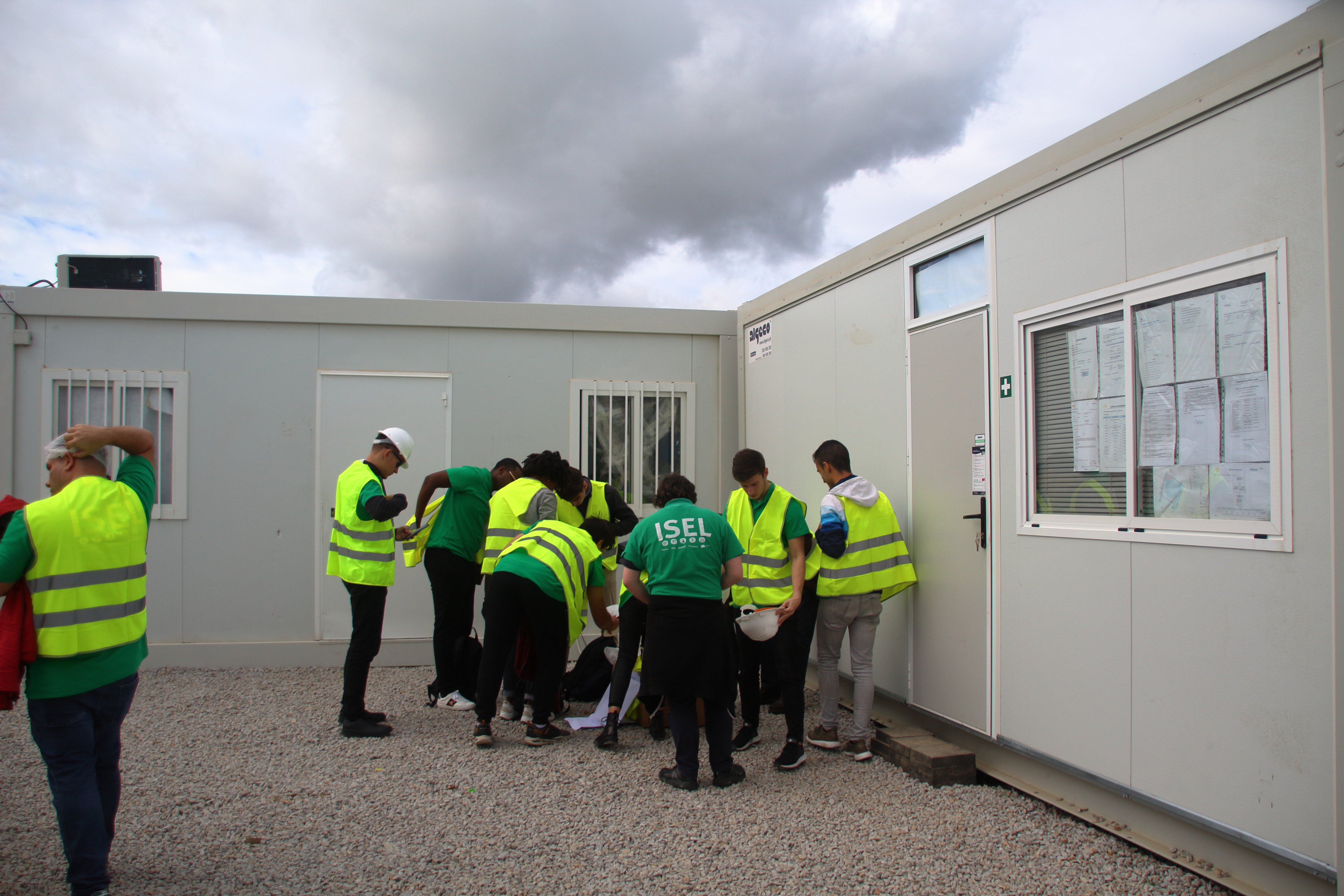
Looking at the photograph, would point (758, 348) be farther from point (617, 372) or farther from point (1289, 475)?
point (1289, 475)

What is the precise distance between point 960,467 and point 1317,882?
2.14 meters

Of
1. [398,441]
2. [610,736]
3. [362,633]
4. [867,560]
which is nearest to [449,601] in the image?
[362,633]

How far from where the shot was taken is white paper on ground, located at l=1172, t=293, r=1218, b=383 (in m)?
2.94

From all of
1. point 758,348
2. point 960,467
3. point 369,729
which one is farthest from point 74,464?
point 758,348

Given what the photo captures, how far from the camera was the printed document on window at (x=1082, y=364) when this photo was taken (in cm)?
347

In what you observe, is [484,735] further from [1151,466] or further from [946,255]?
[946,255]

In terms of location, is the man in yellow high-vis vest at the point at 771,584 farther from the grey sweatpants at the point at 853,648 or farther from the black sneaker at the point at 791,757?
the grey sweatpants at the point at 853,648

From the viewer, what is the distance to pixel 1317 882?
8.53 feet

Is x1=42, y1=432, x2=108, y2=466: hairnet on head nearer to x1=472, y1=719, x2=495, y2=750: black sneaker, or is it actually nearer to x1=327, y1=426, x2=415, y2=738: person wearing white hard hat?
x1=327, y1=426, x2=415, y2=738: person wearing white hard hat

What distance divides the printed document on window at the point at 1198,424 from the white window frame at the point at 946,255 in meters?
1.17

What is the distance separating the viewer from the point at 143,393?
648 cm

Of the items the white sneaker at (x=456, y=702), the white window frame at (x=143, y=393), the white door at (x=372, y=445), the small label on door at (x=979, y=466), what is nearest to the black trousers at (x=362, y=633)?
the white sneaker at (x=456, y=702)

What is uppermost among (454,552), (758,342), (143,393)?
(758,342)

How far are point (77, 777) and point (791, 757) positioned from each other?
118 inches
